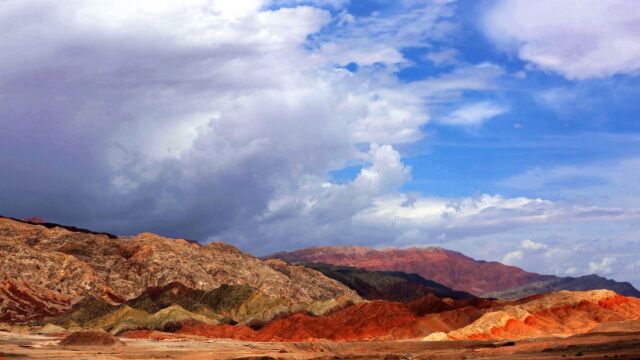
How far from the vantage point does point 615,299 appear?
171 metres

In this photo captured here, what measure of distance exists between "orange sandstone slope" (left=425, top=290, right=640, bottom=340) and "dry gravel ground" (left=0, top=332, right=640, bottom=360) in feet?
57.3

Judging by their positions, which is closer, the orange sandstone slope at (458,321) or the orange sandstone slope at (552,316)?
the orange sandstone slope at (552,316)

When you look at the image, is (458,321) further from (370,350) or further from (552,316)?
(370,350)

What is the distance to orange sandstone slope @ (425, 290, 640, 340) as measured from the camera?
151 m

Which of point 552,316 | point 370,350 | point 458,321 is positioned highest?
point 458,321

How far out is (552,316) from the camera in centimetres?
16338

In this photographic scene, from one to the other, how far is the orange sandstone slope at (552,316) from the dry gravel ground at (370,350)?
57.3 feet

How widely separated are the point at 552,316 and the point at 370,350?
47360mm

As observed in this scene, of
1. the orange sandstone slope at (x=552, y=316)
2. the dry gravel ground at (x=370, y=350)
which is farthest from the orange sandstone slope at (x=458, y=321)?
the dry gravel ground at (x=370, y=350)

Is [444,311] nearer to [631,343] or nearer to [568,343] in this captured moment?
[568,343]

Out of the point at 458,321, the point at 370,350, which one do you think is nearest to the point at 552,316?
the point at 458,321

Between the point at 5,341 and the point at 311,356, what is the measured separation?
5402 centimetres

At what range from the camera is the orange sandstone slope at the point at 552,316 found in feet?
494

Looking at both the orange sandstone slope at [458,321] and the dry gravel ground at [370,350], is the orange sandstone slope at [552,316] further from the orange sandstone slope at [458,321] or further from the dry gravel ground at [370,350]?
the dry gravel ground at [370,350]
